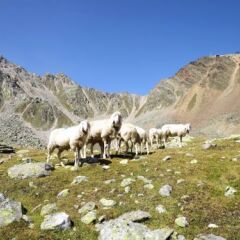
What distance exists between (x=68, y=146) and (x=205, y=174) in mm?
10686

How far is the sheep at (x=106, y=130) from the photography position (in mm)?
32281

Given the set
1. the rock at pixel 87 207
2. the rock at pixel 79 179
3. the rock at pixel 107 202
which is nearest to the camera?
the rock at pixel 87 207

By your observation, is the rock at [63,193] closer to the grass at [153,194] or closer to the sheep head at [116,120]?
the grass at [153,194]

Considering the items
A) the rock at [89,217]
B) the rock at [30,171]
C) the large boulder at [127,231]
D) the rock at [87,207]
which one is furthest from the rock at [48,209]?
the rock at [30,171]

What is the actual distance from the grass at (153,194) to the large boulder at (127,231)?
539 mm

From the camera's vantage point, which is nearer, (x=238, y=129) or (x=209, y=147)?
(x=209, y=147)

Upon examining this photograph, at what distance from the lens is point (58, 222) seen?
19031 mm

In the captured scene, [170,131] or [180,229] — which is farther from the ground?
[170,131]

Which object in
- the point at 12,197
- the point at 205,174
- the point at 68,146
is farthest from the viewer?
the point at 68,146

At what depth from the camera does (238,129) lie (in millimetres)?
183625

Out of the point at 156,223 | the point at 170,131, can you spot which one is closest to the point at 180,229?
the point at 156,223

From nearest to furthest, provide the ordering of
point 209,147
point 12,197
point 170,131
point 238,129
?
1. point 12,197
2. point 209,147
3. point 170,131
4. point 238,129

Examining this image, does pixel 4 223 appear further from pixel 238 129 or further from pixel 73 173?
pixel 238 129

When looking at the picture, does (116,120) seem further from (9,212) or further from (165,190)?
(9,212)
